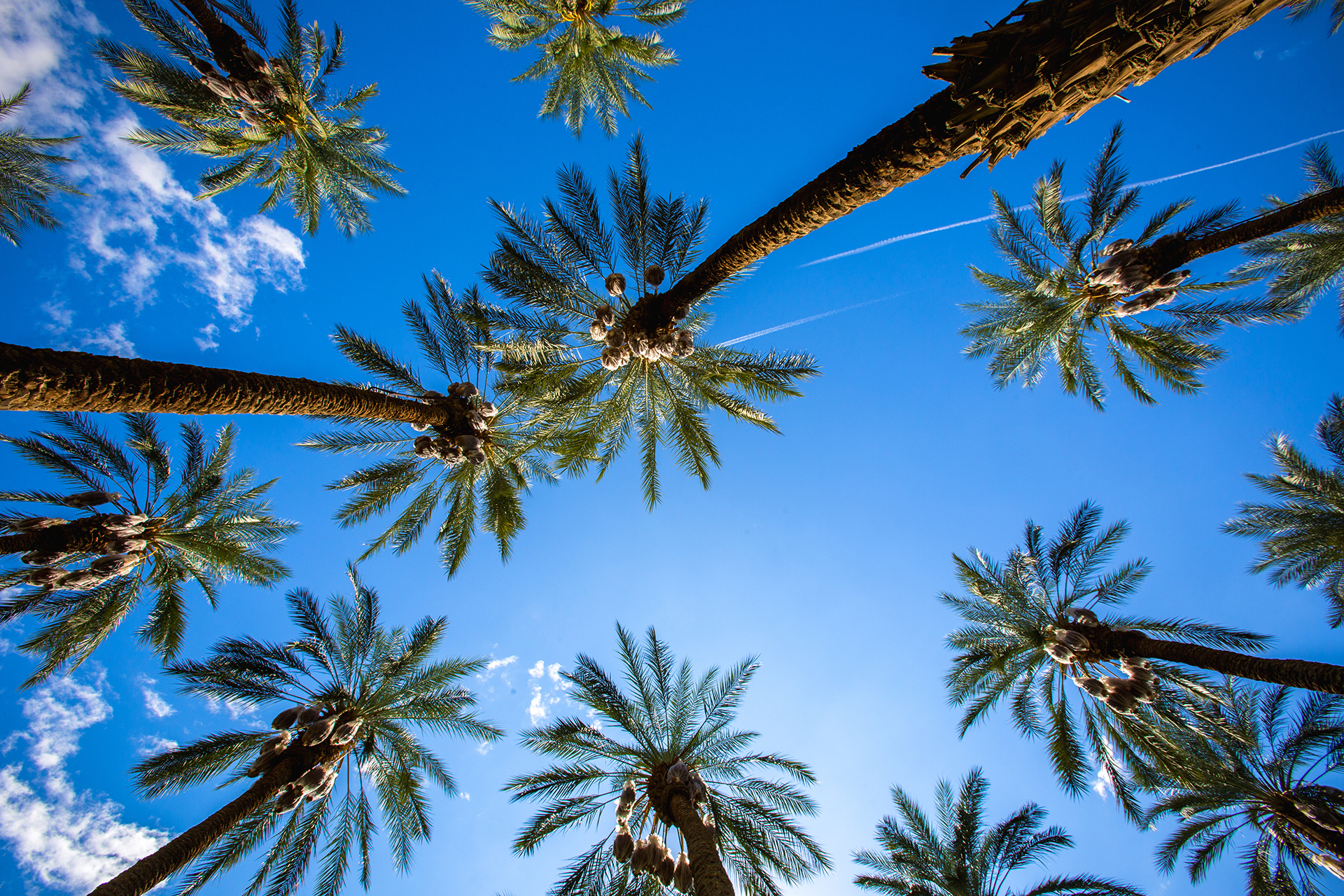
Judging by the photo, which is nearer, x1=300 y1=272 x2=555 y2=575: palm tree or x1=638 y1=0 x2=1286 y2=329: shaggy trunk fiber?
x1=638 y1=0 x2=1286 y2=329: shaggy trunk fiber

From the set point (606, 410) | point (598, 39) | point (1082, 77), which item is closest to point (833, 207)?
point (1082, 77)

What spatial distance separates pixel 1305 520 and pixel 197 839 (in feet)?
65.6

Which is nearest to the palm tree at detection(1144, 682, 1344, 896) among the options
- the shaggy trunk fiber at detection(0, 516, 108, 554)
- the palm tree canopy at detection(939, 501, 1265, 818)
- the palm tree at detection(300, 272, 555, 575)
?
the palm tree canopy at detection(939, 501, 1265, 818)

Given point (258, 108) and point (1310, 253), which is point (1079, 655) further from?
point (258, 108)

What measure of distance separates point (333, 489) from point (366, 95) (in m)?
9.34

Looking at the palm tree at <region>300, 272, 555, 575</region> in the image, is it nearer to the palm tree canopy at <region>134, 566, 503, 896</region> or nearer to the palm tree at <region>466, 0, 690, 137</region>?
the palm tree canopy at <region>134, 566, 503, 896</region>

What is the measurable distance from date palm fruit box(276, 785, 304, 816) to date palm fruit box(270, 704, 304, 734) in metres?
0.82

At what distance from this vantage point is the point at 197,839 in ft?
20.1

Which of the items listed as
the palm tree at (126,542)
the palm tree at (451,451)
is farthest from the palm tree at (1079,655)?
the palm tree at (126,542)

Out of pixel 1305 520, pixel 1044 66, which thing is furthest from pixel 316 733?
pixel 1305 520

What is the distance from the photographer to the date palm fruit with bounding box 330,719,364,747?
26.1 feet

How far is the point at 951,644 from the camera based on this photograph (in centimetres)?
1010

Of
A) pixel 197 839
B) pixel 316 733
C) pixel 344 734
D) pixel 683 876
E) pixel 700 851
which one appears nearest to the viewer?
pixel 197 839

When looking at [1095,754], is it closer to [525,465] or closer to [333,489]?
[525,465]
